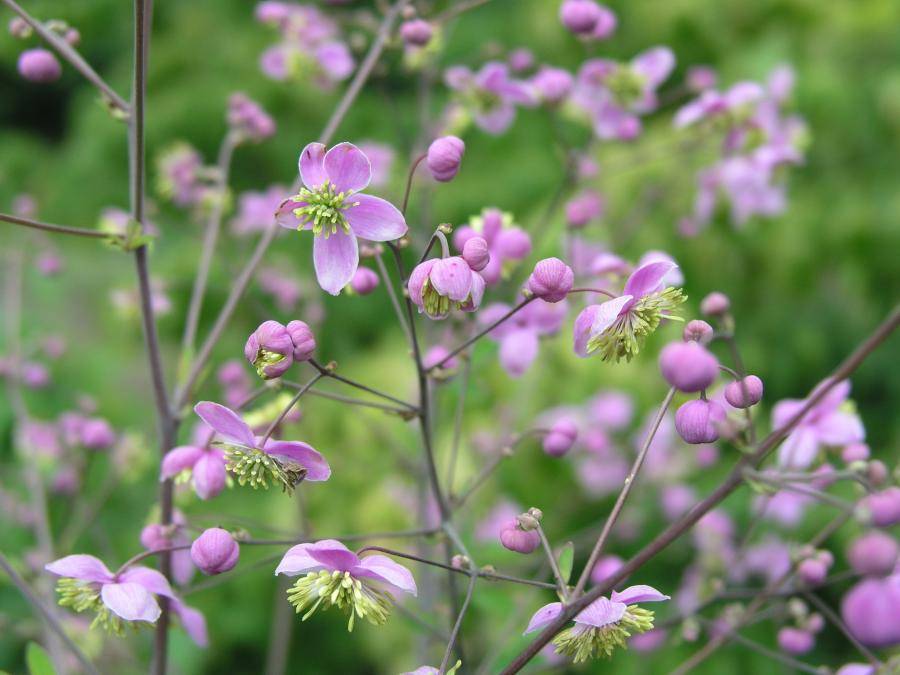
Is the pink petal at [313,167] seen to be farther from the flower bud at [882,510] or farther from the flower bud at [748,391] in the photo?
the flower bud at [882,510]

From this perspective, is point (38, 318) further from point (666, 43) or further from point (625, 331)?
point (625, 331)

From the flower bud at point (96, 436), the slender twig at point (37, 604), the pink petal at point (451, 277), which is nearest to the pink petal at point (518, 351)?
the pink petal at point (451, 277)

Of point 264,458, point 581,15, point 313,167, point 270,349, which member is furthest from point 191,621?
point 581,15

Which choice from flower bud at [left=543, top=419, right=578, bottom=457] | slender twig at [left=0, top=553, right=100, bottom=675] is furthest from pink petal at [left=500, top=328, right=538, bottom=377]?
slender twig at [left=0, top=553, right=100, bottom=675]

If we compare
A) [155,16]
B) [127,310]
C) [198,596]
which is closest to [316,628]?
[198,596]

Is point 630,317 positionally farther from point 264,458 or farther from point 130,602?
point 130,602
